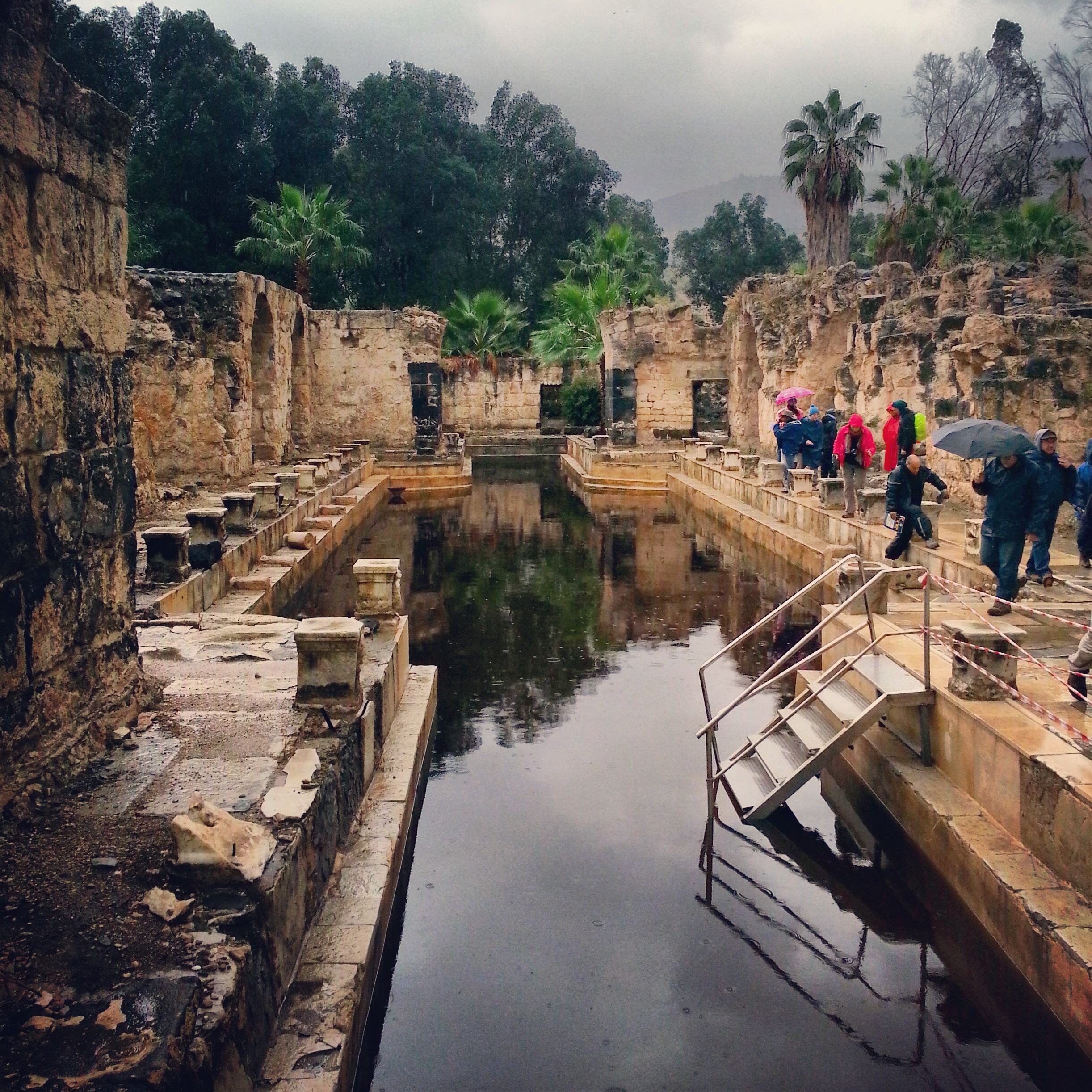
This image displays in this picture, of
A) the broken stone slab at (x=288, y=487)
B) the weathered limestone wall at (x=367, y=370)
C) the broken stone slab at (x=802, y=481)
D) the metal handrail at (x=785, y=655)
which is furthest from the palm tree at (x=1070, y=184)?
the metal handrail at (x=785, y=655)

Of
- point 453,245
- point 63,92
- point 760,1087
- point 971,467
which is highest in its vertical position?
point 453,245

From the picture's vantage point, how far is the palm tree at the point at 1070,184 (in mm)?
31953

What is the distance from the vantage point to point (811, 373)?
22.4m

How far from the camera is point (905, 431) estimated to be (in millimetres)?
11742

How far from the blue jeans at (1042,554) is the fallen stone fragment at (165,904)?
7098 millimetres

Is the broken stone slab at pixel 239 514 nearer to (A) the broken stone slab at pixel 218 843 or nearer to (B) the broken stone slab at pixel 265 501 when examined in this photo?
(B) the broken stone slab at pixel 265 501

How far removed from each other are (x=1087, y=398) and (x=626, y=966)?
34.2 feet

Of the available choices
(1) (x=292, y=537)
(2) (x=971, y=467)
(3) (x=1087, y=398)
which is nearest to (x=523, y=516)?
(1) (x=292, y=537)

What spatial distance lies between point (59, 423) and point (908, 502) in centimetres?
818

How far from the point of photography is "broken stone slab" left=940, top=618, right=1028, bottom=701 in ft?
18.4

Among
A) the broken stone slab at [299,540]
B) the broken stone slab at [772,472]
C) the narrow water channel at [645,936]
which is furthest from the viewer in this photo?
the broken stone slab at [772,472]

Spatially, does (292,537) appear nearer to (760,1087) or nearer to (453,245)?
(760,1087)

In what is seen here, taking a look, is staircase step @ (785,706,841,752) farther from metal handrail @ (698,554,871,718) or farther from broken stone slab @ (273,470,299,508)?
broken stone slab @ (273,470,299,508)

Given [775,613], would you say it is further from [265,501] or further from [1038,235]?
[1038,235]
